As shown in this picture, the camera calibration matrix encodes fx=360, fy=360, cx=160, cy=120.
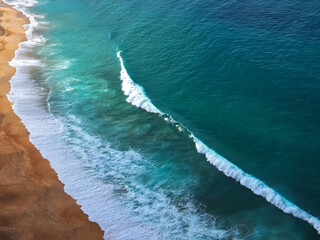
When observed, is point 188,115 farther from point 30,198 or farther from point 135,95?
point 30,198

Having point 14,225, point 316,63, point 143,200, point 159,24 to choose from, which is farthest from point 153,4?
point 14,225

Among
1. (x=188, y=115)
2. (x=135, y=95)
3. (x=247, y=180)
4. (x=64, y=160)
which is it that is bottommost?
(x=247, y=180)

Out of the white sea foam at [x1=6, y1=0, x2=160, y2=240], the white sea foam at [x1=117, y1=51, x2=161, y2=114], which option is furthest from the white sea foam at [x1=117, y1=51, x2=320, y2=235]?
the white sea foam at [x1=6, y1=0, x2=160, y2=240]

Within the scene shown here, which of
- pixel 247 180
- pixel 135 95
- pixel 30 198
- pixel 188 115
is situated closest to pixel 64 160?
pixel 30 198

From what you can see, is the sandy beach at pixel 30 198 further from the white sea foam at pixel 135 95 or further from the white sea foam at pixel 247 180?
the white sea foam at pixel 135 95

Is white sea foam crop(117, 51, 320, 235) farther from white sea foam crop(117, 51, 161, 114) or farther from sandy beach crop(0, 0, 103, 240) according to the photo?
sandy beach crop(0, 0, 103, 240)

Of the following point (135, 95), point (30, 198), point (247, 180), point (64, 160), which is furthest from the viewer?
point (135, 95)

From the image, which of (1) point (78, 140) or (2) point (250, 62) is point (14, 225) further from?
(2) point (250, 62)
